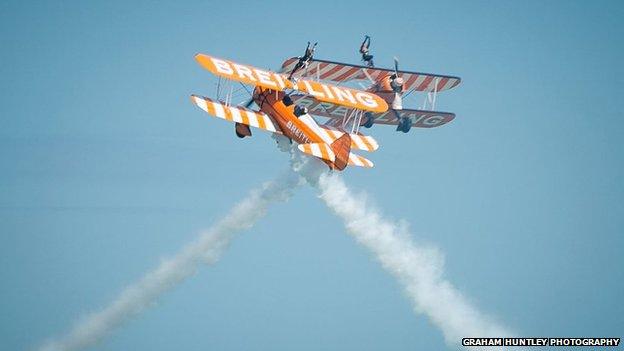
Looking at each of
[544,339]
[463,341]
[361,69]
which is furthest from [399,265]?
[361,69]

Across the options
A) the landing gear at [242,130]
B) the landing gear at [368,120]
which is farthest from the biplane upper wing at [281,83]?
the landing gear at [368,120]

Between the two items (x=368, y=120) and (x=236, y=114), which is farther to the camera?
(x=368, y=120)

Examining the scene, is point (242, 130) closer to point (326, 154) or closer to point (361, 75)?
point (326, 154)

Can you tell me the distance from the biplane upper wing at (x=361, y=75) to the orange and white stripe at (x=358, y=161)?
7.10 m

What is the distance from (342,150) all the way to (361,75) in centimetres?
947

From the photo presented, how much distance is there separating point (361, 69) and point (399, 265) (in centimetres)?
1071

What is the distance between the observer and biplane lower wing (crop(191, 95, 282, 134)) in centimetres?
2875

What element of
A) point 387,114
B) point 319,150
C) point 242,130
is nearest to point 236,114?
point 242,130

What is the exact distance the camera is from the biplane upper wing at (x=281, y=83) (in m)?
Answer: 29.0

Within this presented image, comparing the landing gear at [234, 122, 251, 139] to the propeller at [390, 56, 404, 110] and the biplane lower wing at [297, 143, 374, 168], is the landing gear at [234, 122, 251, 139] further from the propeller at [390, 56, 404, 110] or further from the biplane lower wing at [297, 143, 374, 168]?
the propeller at [390, 56, 404, 110]

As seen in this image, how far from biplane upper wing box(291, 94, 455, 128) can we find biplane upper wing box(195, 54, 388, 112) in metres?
5.32

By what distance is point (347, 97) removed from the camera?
3059cm

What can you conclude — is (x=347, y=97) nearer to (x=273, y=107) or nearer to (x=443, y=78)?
(x=273, y=107)

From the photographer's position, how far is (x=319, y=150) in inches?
1072
